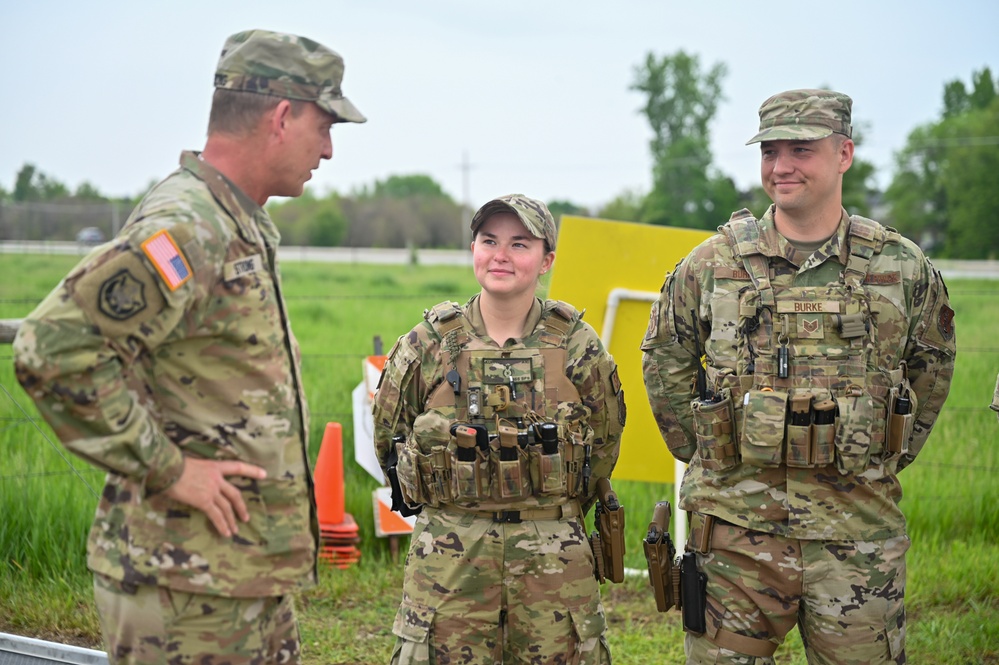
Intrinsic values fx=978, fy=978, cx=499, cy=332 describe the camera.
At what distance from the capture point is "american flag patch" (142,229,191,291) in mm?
2174

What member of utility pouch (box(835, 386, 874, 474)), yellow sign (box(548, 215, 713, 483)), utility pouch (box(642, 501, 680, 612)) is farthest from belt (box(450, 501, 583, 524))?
yellow sign (box(548, 215, 713, 483))

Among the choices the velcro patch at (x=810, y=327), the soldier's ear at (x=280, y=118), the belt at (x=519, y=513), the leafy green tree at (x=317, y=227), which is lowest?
the belt at (x=519, y=513)

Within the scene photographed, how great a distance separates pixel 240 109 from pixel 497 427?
136 cm

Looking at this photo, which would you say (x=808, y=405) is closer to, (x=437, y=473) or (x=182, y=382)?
(x=437, y=473)

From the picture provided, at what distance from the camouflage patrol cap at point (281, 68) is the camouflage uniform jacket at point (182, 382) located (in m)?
0.24

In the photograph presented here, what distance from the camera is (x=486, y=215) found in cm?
343

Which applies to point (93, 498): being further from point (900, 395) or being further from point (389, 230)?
point (389, 230)

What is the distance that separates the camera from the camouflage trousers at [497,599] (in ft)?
10.6

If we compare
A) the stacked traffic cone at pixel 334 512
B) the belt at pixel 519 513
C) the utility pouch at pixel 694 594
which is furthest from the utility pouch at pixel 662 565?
the stacked traffic cone at pixel 334 512

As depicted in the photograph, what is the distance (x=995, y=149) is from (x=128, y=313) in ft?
151

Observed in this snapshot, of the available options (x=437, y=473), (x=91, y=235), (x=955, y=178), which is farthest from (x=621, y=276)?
(x=955, y=178)

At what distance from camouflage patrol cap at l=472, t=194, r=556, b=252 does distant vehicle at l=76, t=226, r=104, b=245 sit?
107 ft

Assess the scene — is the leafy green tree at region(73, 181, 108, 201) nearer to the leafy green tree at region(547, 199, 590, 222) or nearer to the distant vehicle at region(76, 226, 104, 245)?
the distant vehicle at region(76, 226, 104, 245)

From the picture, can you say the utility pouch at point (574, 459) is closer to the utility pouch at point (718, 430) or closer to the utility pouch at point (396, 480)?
the utility pouch at point (718, 430)
